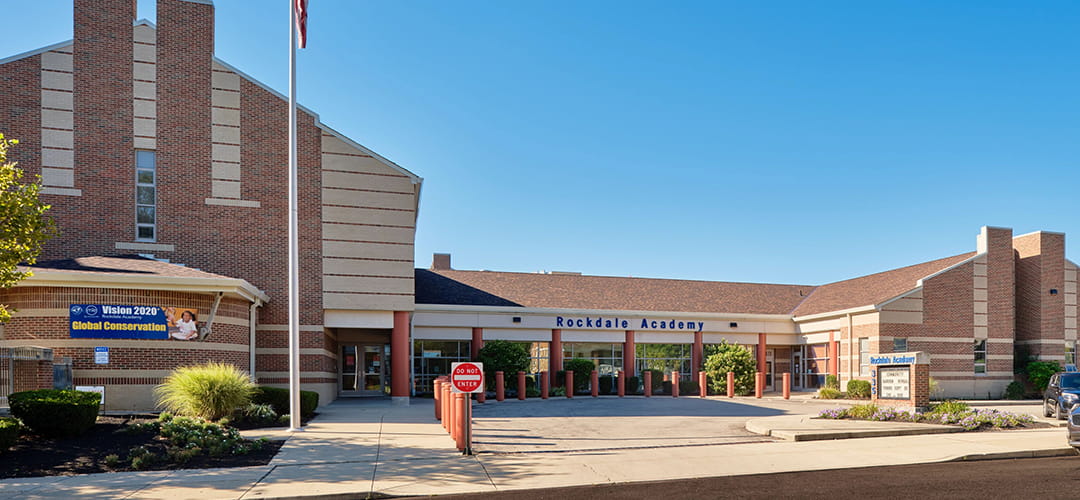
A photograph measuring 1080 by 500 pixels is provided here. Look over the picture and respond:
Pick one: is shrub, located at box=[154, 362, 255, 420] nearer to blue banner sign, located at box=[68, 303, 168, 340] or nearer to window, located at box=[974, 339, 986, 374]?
blue banner sign, located at box=[68, 303, 168, 340]

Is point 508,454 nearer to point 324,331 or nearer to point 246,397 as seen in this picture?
point 246,397

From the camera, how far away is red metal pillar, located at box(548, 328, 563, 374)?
34156 mm

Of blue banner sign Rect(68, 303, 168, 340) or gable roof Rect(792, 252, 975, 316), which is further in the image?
gable roof Rect(792, 252, 975, 316)

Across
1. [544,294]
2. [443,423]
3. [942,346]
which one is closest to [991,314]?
[942,346]

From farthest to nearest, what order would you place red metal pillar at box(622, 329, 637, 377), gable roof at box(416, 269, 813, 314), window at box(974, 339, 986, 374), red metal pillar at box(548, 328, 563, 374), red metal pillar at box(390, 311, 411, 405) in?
red metal pillar at box(622, 329, 637, 377) → gable roof at box(416, 269, 813, 314) → red metal pillar at box(548, 328, 563, 374) → window at box(974, 339, 986, 374) → red metal pillar at box(390, 311, 411, 405)

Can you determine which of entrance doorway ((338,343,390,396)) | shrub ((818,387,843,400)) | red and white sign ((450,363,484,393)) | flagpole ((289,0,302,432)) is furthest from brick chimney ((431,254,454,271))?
red and white sign ((450,363,484,393))

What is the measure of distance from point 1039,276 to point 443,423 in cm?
2995

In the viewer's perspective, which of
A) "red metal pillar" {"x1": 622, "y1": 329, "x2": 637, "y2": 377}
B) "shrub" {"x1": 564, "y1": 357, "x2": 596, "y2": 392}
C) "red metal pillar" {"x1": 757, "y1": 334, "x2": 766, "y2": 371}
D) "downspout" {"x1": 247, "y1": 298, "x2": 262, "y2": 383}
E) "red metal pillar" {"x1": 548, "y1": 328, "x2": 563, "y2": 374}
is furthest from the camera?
"red metal pillar" {"x1": 757, "y1": 334, "x2": 766, "y2": 371}

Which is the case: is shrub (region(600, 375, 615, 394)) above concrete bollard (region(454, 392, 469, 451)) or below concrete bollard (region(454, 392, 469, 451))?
below

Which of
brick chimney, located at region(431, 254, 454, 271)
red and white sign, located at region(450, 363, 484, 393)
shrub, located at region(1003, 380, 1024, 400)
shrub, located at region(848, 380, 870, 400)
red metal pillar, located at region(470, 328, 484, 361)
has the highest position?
brick chimney, located at region(431, 254, 454, 271)

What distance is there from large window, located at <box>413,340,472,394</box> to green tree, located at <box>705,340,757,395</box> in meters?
10.8

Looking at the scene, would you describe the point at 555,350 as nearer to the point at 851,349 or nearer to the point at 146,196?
the point at 851,349

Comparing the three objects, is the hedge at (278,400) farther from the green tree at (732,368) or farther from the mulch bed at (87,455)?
the green tree at (732,368)

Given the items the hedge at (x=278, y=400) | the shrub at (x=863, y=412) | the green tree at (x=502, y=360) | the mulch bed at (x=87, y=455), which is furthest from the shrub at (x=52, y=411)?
the shrub at (x=863, y=412)
